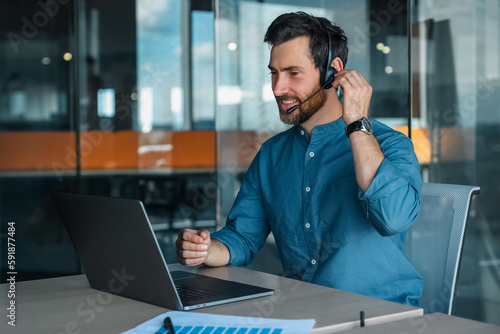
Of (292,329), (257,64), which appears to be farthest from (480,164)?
(292,329)

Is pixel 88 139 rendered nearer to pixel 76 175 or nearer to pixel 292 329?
pixel 76 175

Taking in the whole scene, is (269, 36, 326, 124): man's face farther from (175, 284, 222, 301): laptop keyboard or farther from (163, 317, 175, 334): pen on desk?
(163, 317, 175, 334): pen on desk

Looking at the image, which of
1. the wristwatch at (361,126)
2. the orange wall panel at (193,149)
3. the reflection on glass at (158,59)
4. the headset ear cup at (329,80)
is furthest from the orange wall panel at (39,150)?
the wristwatch at (361,126)

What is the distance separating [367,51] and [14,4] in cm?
250

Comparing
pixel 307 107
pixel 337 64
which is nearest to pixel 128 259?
pixel 307 107

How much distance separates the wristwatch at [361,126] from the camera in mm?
1733

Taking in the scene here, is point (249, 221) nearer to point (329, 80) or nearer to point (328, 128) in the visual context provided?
point (328, 128)

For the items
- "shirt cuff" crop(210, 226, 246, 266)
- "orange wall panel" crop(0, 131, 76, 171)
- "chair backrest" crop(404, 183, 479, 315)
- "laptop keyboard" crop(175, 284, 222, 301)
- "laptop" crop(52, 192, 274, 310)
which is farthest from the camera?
"orange wall panel" crop(0, 131, 76, 171)

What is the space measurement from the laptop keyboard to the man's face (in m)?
0.76

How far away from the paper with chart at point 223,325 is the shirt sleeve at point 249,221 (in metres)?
0.69

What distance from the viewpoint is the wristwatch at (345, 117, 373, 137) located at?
1.73 meters

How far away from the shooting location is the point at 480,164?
3.96 meters

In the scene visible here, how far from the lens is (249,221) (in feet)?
6.79

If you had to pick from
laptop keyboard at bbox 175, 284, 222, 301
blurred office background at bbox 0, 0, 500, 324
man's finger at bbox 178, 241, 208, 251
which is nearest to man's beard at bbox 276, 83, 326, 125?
man's finger at bbox 178, 241, 208, 251
